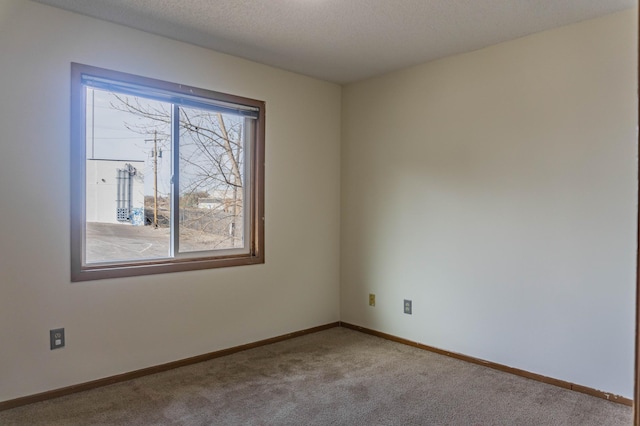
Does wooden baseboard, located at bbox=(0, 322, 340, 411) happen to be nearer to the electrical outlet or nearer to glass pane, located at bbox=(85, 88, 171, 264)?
the electrical outlet

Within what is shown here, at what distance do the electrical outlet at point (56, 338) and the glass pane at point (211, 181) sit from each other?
0.96 m

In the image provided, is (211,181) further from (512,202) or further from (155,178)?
(512,202)

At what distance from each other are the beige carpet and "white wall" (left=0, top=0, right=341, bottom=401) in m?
0.24

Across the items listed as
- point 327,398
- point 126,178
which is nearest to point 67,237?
point 126,178

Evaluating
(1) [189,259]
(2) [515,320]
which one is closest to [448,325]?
(2) [515,320]

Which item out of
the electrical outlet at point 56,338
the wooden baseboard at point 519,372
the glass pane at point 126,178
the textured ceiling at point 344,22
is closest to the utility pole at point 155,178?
the glass pane at point 126,178

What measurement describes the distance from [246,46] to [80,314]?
2185 millimetres

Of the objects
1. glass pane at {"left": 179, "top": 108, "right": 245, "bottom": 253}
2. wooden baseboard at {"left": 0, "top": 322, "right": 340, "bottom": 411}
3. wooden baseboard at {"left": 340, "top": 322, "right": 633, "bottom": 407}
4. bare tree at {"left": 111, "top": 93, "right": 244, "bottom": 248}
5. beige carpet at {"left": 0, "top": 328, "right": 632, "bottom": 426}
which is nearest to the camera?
beige carpet at {"left": 0, "top": 328, "right": 632, "bottom": 426}

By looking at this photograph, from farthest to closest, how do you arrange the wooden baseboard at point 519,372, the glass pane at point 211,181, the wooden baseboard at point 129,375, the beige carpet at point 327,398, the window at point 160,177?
1. the glass pane at point 211,181
2. the window at point 160,177
3. the wooden baseboard at point 519,372
4. the wooden baseboard at point 129,375
5. the beige carpet at point 327,398

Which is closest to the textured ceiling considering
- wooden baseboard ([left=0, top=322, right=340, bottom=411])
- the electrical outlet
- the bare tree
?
the bare tree

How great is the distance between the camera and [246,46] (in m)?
3.22

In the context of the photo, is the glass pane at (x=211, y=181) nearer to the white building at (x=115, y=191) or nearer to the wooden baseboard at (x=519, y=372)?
the white building at (x=115, y=191)

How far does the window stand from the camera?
280 cm

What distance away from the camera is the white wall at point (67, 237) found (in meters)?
2.48
